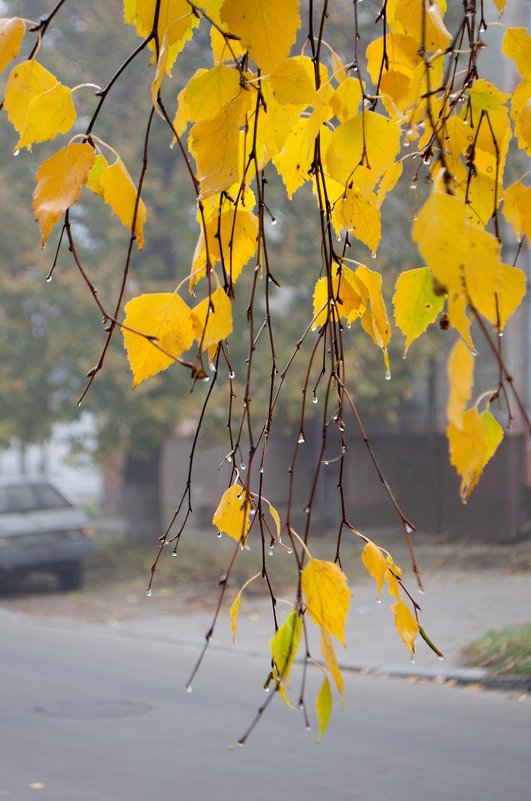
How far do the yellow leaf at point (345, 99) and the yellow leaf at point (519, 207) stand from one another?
1.00 feet

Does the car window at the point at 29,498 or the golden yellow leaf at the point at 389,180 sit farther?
the car window at the point at 29,498

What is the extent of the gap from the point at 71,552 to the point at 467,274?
558 inches

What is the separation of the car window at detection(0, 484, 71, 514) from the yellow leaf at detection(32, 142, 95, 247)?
1396cm

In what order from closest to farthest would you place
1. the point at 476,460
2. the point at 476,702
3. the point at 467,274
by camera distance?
the point at 467,274 → the point at 476,460 → the point at 476,702

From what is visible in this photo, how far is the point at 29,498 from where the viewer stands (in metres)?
15.5

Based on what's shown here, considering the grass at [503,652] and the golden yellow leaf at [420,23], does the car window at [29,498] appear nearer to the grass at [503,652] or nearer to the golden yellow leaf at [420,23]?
the grass at [503,652]

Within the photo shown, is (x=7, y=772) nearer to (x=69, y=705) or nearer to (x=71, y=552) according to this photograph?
(x=69, y=705)

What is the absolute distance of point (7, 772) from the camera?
6.76 m

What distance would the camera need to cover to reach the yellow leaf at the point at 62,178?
1541 millimetres

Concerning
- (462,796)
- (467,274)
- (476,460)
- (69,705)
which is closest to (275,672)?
(476,460)

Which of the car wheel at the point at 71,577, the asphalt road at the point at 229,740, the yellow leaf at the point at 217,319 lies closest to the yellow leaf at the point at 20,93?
the yellow leaf at the point at 217,319

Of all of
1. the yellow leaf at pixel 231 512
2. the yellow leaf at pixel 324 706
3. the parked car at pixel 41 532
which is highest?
the yellow leaf at pixel 231 512

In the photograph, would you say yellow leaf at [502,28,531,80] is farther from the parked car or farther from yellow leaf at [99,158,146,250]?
the parked car

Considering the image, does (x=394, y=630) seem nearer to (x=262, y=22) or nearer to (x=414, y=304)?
(x=414, y=304)
